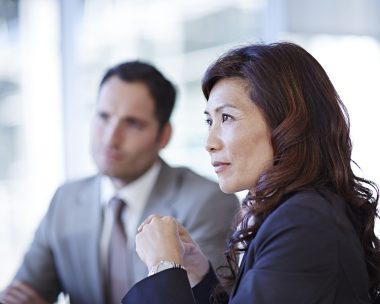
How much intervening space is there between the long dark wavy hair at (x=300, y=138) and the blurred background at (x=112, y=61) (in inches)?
72.4

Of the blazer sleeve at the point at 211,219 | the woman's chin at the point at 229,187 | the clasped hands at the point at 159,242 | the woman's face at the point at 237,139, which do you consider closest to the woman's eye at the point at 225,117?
the woman's face at the point at 237,139

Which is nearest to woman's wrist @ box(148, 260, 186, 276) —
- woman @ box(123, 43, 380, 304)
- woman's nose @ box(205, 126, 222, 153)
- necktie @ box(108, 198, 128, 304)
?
woman @ box(123, 43, 380, 304)

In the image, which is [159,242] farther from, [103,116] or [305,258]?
[103,116]

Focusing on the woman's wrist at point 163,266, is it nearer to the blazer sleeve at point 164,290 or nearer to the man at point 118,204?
the blazer sleeve at point 164,290

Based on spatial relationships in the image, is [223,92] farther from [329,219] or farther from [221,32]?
[221,32]

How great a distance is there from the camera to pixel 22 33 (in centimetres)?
329

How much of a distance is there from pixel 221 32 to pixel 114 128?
4.86 feet

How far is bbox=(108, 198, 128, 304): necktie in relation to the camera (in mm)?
2098

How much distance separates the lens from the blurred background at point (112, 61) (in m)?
3.18

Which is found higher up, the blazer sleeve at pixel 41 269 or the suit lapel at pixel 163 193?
the suit lapel at pixel 163 193

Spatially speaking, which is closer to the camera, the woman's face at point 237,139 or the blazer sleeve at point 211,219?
the woman's face at point 237,139

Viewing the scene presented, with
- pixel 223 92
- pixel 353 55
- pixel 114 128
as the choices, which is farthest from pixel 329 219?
pixel 353 55

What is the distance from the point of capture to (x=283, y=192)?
1.19 m

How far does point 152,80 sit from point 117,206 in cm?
51
